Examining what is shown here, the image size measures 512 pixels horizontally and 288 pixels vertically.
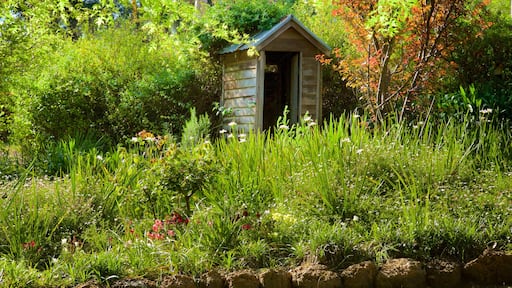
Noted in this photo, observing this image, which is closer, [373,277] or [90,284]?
[90,284]

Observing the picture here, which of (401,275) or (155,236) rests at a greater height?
(155,236)

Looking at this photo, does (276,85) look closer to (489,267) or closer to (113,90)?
(113,90)

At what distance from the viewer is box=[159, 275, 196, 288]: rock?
12.2 feet

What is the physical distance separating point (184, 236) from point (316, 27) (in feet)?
28.3

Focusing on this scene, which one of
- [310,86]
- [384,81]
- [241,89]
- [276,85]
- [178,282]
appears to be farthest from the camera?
[276,85]

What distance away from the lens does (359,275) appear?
4.04m

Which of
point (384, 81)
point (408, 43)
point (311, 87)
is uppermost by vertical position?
point (408, 43)

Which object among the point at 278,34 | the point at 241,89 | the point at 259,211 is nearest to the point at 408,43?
the point at 278,34

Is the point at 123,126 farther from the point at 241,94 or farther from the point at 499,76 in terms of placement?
the point at 499,76

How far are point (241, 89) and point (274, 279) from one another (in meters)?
6.78

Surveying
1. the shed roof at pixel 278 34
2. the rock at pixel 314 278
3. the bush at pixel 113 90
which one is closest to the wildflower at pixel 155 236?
the rock at pixel 314 278

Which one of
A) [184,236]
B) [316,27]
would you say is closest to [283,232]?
[184,236]

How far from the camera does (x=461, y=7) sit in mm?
8109

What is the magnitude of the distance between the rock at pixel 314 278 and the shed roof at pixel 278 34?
20.0ft
